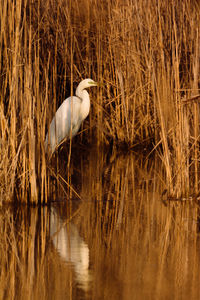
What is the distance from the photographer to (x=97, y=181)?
478 cm

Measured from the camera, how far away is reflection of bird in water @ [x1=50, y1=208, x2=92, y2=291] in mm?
2627

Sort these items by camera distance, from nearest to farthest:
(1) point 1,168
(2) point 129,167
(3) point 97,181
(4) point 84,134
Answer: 1. (1) point 1,168
2. (3) point 97,181
3. (2) point 129,167
4. (4) point 84,134

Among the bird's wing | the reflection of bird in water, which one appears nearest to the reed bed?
the bird's wing

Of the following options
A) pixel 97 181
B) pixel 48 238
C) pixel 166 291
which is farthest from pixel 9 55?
pixel 166 291

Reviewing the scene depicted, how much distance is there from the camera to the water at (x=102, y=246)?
2.49 metres

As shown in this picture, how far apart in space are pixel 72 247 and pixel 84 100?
317 centimetres

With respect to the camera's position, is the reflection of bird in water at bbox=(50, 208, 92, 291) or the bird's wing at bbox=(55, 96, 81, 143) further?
the bird's wing at bbox=(55, 96, 81, 143)

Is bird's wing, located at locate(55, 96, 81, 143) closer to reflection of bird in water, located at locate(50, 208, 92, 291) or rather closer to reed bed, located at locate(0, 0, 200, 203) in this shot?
reed bed, located at locate(0, 0, 200, 203)


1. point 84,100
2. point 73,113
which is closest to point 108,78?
point 84,100

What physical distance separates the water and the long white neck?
145 cm

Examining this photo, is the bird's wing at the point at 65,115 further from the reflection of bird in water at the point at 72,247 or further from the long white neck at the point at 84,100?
the reflection of bird in water at the point at 72,247

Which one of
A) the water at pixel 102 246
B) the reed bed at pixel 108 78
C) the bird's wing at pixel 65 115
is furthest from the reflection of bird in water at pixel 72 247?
the bird's wing at pixel 65 115

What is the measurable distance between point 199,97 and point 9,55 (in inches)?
46.8

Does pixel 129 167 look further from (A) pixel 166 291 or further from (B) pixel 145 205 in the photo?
(A) pixel 166 291
